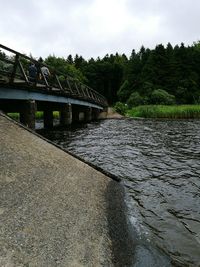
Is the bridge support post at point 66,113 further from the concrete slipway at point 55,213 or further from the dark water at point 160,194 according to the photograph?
the concrete slipway at point 55,213

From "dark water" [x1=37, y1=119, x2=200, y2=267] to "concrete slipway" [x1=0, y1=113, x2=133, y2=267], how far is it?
398mm

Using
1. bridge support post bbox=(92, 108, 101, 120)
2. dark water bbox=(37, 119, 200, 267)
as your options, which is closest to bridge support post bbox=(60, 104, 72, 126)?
dark water bbox=(37, 119, 200, 267)

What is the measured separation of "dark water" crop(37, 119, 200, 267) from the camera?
539 centimetres

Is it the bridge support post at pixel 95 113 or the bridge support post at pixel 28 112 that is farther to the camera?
the bridge support post at pixel 95 113

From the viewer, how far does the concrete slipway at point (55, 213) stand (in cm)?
438

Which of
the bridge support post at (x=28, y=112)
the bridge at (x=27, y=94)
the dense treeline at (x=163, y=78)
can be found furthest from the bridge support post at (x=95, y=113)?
the bridge support post at (x=28, y=112)

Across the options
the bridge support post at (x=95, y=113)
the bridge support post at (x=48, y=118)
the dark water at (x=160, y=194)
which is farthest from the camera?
the bridge support post at (x=95, y=113)

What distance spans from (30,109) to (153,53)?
6095 cm

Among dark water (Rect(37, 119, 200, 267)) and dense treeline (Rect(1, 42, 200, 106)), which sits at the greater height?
dense treeline (Rect(1, 42, 200, 106))

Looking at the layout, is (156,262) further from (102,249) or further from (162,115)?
(162,115)

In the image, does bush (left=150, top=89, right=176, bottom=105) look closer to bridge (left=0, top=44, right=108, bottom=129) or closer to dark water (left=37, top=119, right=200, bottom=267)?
bridge (left=0, top=44, right=108, bottom=129)

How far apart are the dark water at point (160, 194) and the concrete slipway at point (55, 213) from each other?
398 mm

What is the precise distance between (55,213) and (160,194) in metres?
3.77

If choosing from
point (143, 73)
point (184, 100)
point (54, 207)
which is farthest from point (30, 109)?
point (143, 73)
